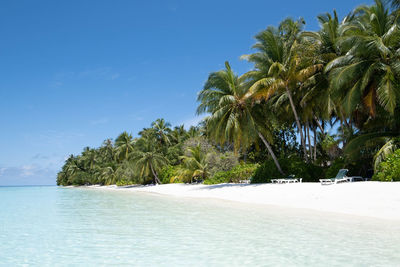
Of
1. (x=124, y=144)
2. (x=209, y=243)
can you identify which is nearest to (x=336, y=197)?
(x=209, y=243)

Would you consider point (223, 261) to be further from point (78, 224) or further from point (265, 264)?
point (78, 224)

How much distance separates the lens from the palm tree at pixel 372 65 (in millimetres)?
12242

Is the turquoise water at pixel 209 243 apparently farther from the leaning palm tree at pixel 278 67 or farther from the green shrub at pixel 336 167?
the leaning palm tree at pixel 278 67

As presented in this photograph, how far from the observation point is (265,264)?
4379 mm

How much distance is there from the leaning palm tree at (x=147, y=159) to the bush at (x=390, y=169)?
2603cm

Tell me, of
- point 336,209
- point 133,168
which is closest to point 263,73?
point 336,209

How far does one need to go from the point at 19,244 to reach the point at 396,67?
45.2ft

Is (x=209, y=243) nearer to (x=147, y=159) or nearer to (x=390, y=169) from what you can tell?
(x=390, y=169)

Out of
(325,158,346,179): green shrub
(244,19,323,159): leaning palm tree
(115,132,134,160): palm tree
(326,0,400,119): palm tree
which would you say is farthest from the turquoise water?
(115,132,134,160): palm tree

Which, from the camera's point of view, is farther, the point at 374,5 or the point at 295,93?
the point at 295,93

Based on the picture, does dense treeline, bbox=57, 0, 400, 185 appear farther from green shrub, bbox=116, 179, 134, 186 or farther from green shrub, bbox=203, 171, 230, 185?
green shrub, bbox=116, 179, 134, 186

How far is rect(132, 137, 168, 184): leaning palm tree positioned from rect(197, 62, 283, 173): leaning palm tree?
1588 centimetres

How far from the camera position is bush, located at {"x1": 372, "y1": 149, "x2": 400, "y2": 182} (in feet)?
37.2

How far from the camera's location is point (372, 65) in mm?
→ 12703
